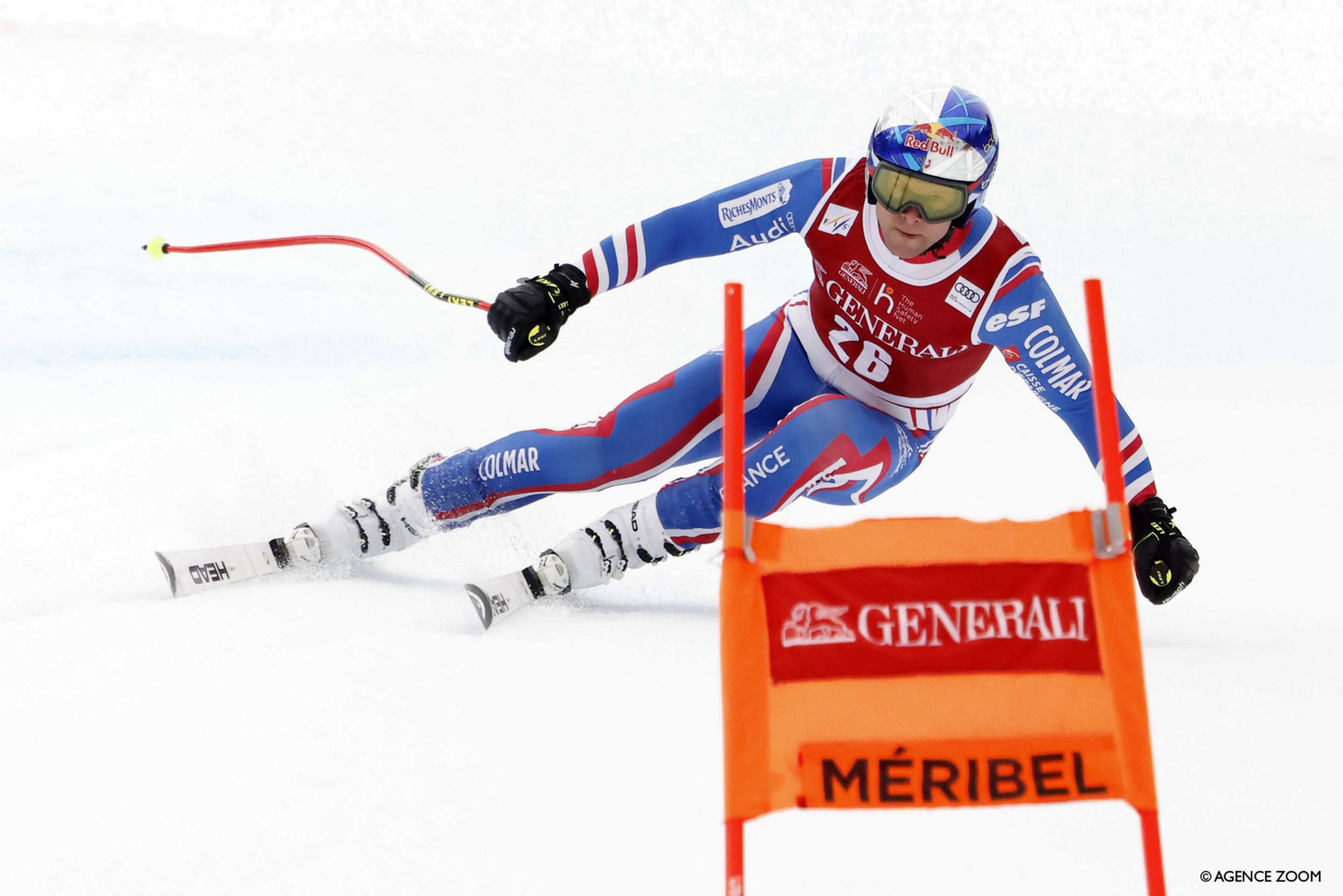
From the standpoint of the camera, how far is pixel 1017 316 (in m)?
2.34

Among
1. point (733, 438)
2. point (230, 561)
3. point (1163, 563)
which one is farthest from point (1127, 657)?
point (230, 561)

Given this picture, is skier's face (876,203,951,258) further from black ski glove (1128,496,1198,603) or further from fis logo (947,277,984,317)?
black ski glove (1128,496,1198,603)

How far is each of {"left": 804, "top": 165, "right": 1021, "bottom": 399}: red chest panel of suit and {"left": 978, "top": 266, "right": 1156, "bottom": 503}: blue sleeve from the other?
47 millimetres

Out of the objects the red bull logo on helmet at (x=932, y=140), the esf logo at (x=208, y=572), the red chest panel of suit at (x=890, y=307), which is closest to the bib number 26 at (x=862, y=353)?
the red chest panel of suit at (x=890, y=307)

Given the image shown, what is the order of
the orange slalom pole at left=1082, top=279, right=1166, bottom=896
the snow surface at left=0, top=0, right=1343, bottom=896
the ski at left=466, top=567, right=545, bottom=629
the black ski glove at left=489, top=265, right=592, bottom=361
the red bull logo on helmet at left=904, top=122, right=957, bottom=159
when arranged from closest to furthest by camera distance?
1. the orange slalom pole at left=1082, top=279, right=1166, bottom=896
2. the snow surface at left=0, top=0, right=1343, bottom=896
3. the red bull logo on helmet at left=904, top=122, right=957, bottom=159
4. the ski at left=466, top=567, right=545, bottom=629
5. the black ski glove at left=489, top=265, right=592, bottom=361

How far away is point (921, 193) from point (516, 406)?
2.87 metres

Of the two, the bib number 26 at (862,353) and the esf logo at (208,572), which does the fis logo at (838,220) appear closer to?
the bib number 26 at (862,353)

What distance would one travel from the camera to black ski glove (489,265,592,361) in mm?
2543

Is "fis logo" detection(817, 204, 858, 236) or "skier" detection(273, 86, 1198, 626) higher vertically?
"fis logo" detection(817, 204, 858, 236)

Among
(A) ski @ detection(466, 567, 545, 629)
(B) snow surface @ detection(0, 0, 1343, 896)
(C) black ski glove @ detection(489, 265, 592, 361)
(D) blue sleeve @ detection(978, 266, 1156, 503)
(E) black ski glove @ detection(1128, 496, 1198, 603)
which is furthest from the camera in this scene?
(C) black ski glove @ detection(489, 265, 592, 361)

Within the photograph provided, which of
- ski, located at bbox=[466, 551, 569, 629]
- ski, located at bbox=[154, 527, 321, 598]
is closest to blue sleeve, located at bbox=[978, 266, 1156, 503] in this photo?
ski, located at bbox=[466, 551, 569, 629]

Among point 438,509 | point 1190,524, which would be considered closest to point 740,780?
point 438,509

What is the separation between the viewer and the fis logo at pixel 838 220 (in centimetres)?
251

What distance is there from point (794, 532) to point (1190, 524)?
2.75 meters
